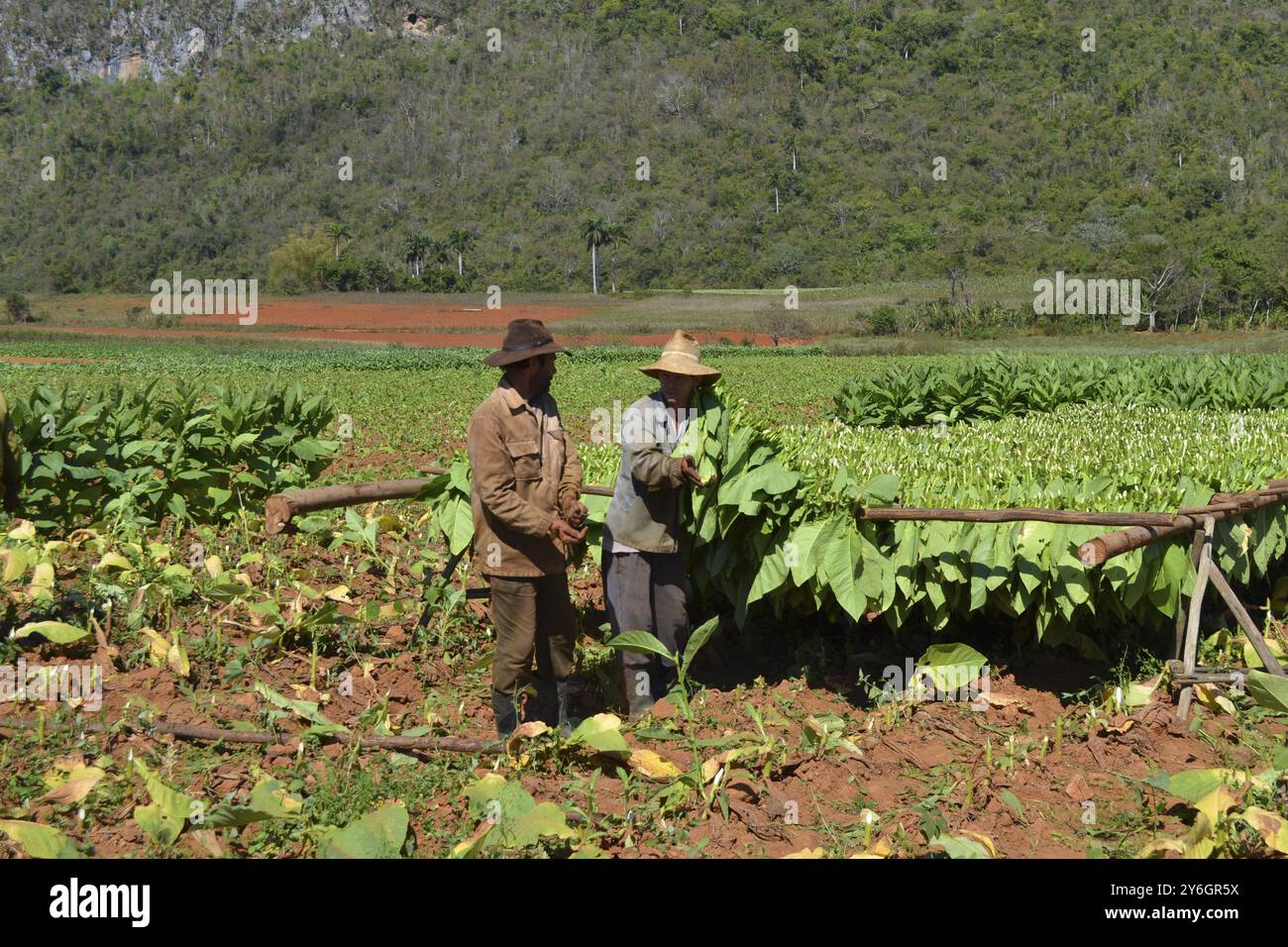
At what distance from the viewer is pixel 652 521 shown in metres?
5.29

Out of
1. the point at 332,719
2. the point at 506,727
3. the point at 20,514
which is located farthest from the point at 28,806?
the point at 20,514

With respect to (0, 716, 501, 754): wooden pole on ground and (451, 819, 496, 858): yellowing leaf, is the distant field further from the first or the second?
(451, 819, 496, 858): yellowing leaf

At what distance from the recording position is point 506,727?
503 cm

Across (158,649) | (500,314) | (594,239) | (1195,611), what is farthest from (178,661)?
(594,239)

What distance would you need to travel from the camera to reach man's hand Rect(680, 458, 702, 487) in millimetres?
5066

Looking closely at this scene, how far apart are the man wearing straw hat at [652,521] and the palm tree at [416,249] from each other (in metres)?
79.5

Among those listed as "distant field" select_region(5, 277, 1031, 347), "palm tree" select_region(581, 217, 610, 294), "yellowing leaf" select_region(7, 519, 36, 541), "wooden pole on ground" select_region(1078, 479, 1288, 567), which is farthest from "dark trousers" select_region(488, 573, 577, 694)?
"palm tree" select_region(581, 217, 610, 294)

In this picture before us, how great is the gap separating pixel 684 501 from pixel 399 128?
122100mm

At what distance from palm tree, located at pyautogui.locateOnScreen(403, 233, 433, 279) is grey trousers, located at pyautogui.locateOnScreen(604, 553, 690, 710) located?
79.5 metres

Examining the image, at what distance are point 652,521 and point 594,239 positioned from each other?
80.8 m

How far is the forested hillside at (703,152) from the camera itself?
86812mm

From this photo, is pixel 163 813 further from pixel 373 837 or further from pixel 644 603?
pixel 644 603

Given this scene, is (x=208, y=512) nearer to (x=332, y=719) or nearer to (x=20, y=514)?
(x=20, y=514)

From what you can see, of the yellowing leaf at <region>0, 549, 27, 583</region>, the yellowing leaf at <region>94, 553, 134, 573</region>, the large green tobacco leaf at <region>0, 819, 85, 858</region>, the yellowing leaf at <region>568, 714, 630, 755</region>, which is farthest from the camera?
the yellowing leaf at <region>94, 553, 134, 573</region>
